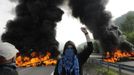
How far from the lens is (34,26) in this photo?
7319 centimetres

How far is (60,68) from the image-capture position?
19.9 ft

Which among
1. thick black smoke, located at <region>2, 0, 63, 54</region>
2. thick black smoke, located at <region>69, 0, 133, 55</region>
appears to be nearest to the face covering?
thick black smoke, located at <region>69, 0, 133, 55</region>

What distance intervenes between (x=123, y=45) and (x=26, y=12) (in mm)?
21044

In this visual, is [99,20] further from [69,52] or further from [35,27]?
[69,52]

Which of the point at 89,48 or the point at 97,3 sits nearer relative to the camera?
the point at 89,48

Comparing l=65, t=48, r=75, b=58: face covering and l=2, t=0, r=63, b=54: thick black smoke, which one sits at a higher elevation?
l=2, t=0, r=63, b=54: thick black smoke

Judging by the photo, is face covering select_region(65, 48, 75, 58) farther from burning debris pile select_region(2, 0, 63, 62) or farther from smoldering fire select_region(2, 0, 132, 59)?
burning debris pile select_region(2, 0, 63, 62)

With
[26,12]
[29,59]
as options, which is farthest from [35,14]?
[29,59]

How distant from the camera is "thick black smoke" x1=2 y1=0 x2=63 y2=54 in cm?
7112

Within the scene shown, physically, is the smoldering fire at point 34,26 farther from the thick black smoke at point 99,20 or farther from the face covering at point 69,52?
the face covering at point 69,52

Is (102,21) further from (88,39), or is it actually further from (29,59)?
(88,39)

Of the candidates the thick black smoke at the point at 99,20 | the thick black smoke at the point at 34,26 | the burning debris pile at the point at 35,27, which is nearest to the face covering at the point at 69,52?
the thick black smoke at the point at 99,20

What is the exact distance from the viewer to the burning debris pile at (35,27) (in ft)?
233

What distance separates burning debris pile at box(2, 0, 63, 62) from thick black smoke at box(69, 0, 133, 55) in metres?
7.32
